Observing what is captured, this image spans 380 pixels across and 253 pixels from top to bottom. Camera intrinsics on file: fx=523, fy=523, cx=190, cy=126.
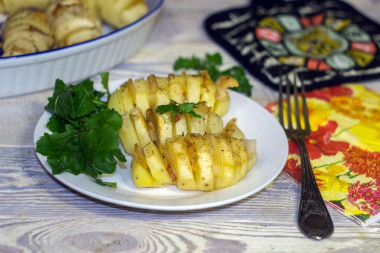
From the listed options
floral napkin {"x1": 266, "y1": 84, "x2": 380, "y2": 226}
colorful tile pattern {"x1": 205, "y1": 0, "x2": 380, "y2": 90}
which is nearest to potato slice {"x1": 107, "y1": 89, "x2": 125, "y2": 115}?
floral napkin {"x1": 266, "y1": 84, "x2": 380, "y2": 226}

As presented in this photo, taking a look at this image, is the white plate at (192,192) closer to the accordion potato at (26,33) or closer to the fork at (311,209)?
the fork at (311,209)

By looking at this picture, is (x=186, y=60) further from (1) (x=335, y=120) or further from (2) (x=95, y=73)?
(1) (x=335, y=120)

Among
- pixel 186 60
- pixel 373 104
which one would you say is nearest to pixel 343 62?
pixel 373 104

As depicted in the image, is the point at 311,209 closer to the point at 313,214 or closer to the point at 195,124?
the point at 313,214

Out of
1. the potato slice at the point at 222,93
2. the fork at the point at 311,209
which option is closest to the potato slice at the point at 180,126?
the potato slice at the point at 222,93

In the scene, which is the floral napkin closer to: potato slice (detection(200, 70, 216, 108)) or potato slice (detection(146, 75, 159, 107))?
potato slice (detection(200, 70, 216, 108))

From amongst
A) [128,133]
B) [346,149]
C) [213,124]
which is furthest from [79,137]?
[346,149]

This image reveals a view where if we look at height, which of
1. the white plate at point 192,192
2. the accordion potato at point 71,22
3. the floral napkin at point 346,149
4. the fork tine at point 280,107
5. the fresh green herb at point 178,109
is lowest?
the floral napkin at point 346,149
